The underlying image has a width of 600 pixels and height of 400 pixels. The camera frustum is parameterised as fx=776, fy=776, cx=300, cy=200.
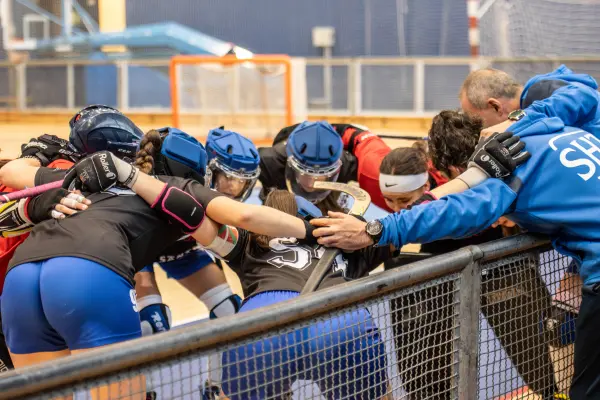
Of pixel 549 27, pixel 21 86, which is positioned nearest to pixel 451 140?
pixel 549 27

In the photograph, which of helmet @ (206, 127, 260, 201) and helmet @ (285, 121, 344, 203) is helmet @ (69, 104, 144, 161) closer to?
helmet @ (206, 127, 260, 201)

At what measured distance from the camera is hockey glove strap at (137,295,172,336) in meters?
4.06

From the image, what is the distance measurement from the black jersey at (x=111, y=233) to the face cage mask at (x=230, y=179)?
1.14m

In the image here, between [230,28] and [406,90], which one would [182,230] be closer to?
[406,90]

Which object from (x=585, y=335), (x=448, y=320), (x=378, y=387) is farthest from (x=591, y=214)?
(x=378, y=387)

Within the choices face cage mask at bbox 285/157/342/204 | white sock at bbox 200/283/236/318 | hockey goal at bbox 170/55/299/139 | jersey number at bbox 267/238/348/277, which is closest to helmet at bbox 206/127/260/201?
face cage mask at bbox 285/157/342/204

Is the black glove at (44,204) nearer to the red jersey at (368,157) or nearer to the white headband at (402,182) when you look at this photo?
the white headband at (402,182)

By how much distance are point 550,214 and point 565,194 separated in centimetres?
8

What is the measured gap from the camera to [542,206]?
2.59 metres

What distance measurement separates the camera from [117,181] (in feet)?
9.00

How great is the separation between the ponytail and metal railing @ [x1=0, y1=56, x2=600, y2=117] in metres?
6.71

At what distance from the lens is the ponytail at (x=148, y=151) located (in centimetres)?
322

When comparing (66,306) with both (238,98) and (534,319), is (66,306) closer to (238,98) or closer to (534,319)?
(534,319)

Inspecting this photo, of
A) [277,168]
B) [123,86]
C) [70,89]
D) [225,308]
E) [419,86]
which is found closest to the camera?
[225,308]
